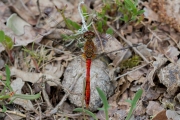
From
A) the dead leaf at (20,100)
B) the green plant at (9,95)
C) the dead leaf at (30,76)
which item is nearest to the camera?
the green plant at (9,95)

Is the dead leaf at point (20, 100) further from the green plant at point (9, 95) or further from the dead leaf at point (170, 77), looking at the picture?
the dead leaf at point (170, 77)

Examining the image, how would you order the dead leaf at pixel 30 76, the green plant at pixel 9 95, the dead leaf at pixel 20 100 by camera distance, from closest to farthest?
1. the green plant at pixel 9 95
2. the dead leaf at pixel 20 100
3. the dead leaf at pixel 30 76

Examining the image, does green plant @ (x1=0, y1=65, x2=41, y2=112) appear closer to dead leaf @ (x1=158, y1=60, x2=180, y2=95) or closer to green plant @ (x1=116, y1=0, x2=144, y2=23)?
dead leaf @ (x1=158, y1=60, x2=180, y2=95)

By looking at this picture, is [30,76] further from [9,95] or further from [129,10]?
[129,10]

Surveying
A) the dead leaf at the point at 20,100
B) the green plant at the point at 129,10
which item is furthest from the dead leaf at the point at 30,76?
the green plant at the point at 129,10

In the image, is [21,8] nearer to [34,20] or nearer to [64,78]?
[34,20]

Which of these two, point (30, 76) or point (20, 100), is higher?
point (30, 76)

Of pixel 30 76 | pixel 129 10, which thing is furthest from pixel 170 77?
pixel 30 76

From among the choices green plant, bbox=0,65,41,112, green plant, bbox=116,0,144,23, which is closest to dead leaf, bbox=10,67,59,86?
green plant, bbox=0,65,41,112

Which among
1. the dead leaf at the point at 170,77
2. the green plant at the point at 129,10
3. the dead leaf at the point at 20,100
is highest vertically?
the green plant at the point at 129,10
